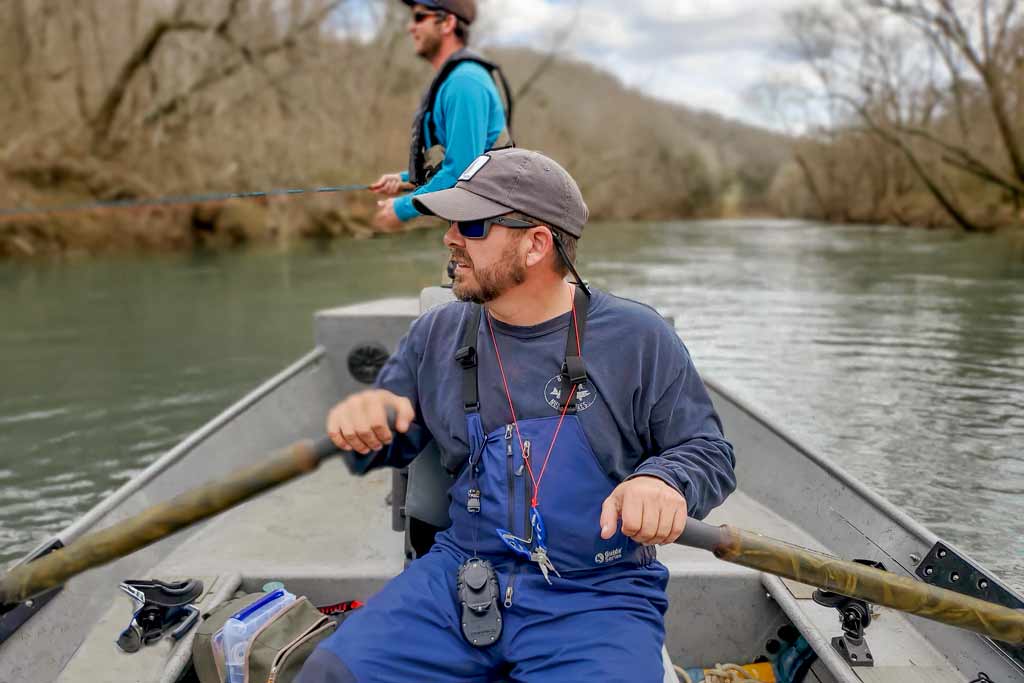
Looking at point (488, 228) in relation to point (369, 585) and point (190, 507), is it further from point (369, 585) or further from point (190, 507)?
point (369, 585)

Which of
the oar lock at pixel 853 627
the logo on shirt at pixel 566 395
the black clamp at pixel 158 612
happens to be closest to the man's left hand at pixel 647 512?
the logo on shirt at pixel 566 395

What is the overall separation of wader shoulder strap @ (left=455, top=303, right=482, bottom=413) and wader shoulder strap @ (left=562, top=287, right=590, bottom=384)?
0.21 meters

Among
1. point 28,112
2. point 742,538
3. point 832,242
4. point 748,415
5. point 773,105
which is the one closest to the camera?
point 742,538

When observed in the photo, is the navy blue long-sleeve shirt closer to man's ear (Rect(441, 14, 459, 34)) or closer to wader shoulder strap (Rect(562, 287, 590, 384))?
wader shoulder strap (Rect(562, 287, 590, 384))

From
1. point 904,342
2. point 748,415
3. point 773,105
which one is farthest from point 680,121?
point 748,415

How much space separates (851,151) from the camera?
128 ft

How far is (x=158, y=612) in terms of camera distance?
2334mm

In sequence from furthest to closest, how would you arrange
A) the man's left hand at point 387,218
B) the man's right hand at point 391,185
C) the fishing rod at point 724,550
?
the man's right hand at point 391,185 < the man's left hand at point 387,218 < the fishing rod at point 724,550

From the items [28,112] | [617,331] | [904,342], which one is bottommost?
[904,342]

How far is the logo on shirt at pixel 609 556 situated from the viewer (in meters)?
1.84

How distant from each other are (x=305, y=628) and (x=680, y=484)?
1012 mm

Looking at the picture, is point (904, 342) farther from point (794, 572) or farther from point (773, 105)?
point (773, 105)

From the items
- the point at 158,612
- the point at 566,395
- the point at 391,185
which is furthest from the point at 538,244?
the point at 391,185

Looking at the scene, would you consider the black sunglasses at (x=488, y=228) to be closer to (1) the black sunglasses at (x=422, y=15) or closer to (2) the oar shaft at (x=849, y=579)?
(2) the oar shaft at (x=849, y=579)
